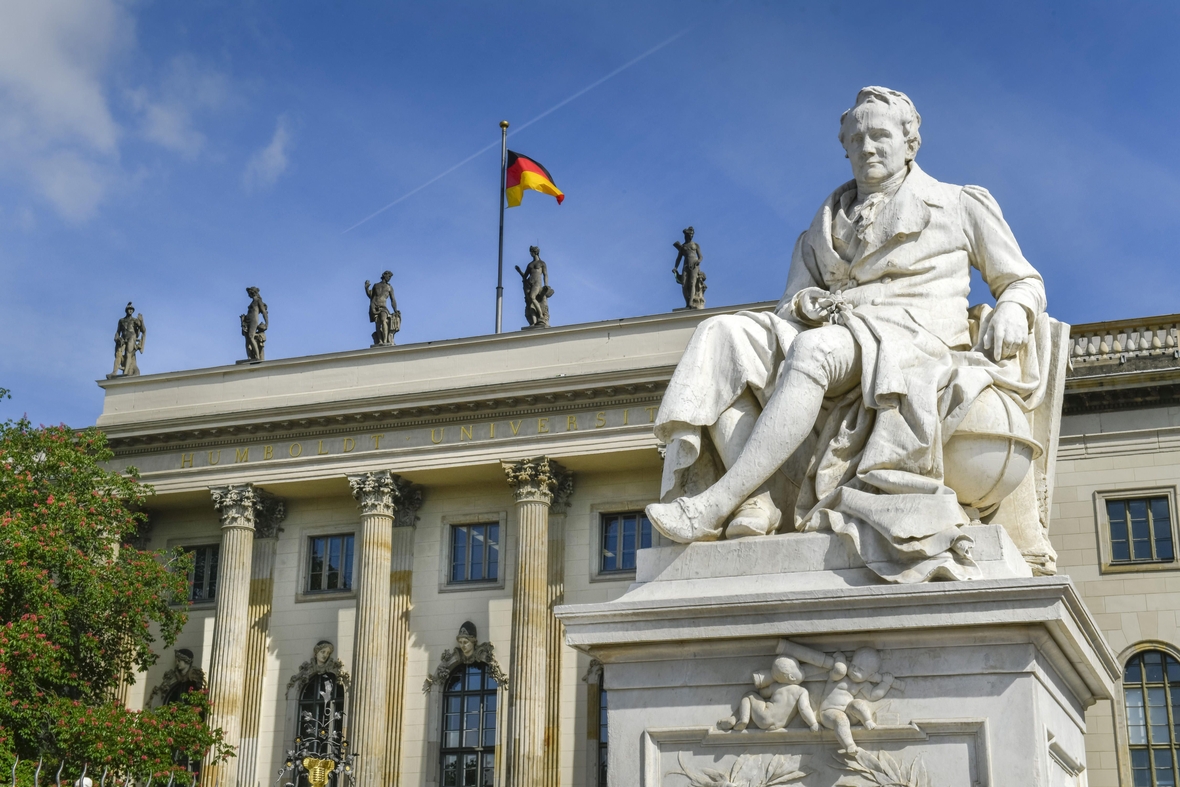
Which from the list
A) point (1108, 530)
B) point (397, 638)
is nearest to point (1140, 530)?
point (1108, 530)

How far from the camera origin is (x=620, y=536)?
A: 115 feet

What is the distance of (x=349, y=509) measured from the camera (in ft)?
123

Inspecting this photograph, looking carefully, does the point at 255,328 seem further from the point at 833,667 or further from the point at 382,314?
the point at 833,667

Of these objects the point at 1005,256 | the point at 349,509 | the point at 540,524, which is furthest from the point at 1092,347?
the point at 1005,256

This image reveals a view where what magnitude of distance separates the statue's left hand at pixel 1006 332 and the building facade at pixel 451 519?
84.1ft

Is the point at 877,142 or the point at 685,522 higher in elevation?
the point at 877,142

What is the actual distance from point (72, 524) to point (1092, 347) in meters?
19.5

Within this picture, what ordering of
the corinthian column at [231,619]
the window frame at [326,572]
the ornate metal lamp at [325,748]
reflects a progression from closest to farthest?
the ornate metal lamp at [325,748]
the corinthian column at [231,619]
the window frame at [326,572]

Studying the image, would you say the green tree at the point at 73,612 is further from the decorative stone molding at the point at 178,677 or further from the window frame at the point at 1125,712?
the window frame at the point at 1125,712

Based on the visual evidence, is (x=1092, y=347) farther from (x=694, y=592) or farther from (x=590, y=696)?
(x=694, y=592)

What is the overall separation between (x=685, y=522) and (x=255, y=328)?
35.4 metres

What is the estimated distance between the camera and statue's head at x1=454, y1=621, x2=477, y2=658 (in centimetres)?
3481

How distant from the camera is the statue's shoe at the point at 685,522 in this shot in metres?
5.71

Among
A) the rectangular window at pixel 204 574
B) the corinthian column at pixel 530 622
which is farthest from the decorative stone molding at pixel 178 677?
the corinthian column at pixel 530 622
